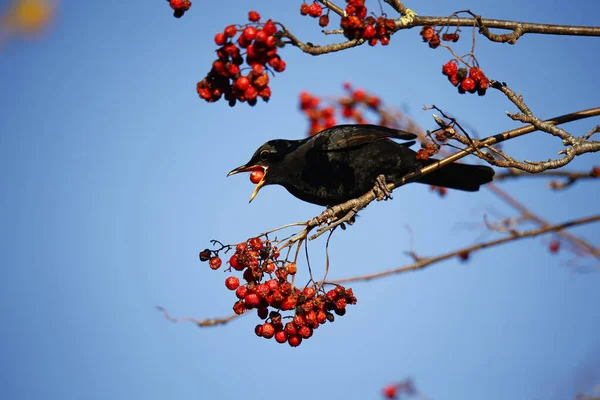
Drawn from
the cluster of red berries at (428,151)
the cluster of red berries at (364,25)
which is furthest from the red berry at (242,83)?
the cluster of red berries at (428,151)

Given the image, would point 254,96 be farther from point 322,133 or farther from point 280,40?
point 322,133

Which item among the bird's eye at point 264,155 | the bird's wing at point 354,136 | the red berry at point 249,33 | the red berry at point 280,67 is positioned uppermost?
the bird's wing at point 354,136

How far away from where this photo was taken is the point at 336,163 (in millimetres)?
4664

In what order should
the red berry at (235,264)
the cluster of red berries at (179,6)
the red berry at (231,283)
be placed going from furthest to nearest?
the red berry at (231,283) → the red berry at (235,264) → the cluster of red berries at (179,6)

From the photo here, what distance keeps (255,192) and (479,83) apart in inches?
76.5

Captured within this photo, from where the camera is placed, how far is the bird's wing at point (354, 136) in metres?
4.66

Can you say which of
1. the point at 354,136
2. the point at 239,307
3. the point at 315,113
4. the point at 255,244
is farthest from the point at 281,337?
the point at 315,113

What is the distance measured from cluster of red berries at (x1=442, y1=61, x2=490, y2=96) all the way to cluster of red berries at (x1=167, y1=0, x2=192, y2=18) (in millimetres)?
1364

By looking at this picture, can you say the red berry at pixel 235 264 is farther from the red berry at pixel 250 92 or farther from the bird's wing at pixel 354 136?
the bird's wing at pixel 354 136

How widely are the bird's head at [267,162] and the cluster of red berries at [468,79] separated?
1789 mm

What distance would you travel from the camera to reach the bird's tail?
5191 mm

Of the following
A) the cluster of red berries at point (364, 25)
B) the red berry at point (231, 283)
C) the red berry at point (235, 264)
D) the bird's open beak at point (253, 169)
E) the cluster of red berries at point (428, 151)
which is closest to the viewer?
the cluster of red berries at point (364, 25)

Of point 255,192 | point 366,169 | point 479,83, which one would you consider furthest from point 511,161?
point 255,192

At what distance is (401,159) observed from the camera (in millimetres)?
4699
